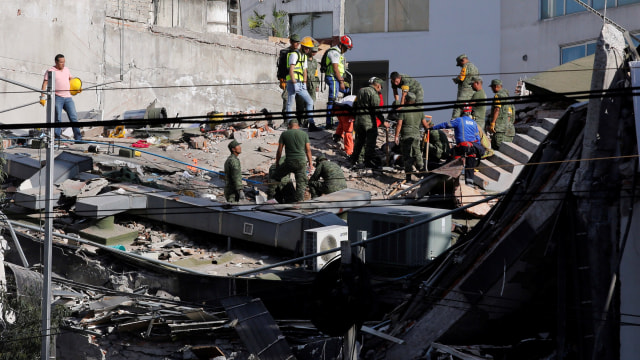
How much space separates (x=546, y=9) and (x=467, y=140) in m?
17.4

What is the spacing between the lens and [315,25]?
34688mm

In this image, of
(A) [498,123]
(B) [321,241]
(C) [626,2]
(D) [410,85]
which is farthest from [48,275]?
(C) [626,2]

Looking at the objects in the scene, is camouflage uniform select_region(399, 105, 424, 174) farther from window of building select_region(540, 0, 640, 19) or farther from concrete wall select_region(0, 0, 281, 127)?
window of building select_region(540, 0, 640, 19)

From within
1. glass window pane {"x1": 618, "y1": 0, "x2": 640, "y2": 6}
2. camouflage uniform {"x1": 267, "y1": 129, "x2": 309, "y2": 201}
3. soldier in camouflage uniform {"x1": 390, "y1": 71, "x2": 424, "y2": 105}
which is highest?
glass window pane {"x1": 618, "y1": 0, "x2": 640, "y2": 6}

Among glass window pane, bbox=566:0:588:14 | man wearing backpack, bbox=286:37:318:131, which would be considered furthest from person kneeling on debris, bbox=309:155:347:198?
glass window pane, bbox=566:0:588:14

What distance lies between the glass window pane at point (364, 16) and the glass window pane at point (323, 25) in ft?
2.15

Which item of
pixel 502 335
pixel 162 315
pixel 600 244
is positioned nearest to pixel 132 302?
pixel 162 315

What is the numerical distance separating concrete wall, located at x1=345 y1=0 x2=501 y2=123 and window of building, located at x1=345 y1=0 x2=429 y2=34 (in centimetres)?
26

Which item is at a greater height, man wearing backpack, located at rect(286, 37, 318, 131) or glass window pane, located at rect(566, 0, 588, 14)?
glass window pane, located at rect(566, 0, 588, 14)

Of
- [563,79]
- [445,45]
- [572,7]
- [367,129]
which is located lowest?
[367,129]

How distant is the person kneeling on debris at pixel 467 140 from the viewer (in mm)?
14819

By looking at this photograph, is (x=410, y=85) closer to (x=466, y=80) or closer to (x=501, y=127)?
(x=466, y=80)

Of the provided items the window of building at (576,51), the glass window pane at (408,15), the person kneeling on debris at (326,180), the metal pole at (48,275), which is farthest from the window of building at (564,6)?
the metal pole at (48,275)

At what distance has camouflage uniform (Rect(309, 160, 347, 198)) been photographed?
15.2 meters
